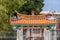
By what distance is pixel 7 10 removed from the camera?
28.8 meters

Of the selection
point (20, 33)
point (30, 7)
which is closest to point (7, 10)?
point (30, 7)

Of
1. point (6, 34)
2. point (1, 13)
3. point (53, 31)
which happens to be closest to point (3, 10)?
point (1, 13)

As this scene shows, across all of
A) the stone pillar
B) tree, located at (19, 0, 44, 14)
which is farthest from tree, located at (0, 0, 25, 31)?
the stone pillar

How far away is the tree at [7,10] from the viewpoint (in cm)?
2842

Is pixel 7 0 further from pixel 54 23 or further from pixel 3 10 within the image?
pixel 54 23

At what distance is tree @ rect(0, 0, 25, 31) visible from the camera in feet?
93.2

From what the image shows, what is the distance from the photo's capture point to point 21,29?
78.7 ft

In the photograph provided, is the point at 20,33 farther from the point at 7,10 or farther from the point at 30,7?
the point at 30,7

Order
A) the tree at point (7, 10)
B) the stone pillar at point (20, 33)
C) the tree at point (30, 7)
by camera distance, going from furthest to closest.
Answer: the tree at point (30, 7)
the tree at point (7, 10)
the stone pillar at point (20, 33)

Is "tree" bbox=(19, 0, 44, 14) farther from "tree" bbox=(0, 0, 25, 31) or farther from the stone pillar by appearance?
the stone pillar

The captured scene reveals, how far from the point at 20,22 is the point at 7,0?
5812mm

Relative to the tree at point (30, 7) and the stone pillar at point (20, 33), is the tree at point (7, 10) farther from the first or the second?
the stone pillar at point (20, 33)

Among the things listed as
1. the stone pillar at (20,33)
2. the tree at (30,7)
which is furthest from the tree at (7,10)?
the stone pillar at (20,33)

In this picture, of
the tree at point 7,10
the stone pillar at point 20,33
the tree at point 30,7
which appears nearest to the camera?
the stone pillar at point 20,33
